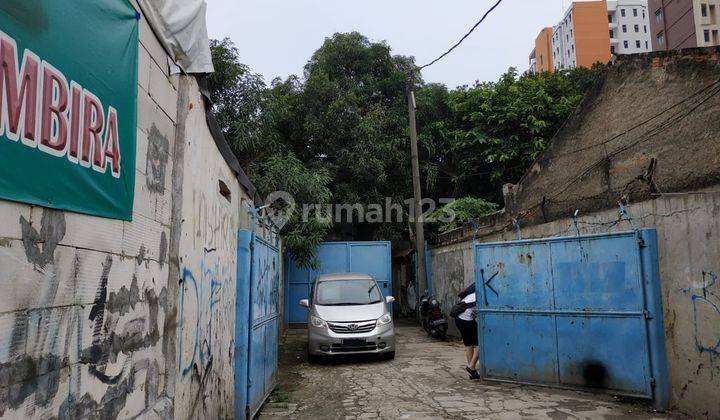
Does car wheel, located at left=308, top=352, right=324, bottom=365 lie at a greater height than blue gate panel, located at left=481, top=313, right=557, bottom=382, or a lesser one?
lesser

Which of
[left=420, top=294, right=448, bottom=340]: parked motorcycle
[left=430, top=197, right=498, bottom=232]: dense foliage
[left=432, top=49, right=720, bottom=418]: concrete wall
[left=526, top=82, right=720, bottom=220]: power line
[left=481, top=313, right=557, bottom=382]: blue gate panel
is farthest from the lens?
[left=430, top=197, right=498, bottom=232]: dense foliage

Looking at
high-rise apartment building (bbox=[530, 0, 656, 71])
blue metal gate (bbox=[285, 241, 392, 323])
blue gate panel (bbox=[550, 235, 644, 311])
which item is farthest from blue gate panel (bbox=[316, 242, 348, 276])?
high-rise apartment building (bbox=[530, 0, 656, 71])

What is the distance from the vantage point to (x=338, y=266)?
1589cm

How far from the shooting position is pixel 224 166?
546 cm

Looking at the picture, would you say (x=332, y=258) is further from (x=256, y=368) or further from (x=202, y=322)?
(x=202, y=322)

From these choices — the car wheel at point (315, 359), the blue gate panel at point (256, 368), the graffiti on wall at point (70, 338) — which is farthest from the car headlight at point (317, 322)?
the graffiti on wall at point (70, 338)

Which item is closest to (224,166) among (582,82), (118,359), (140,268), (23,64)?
(140,268)

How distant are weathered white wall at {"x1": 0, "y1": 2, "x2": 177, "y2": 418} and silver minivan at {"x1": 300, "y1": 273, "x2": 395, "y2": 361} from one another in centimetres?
615

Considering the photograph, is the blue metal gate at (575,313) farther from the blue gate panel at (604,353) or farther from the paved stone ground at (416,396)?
the paved stone ground at (416,396)

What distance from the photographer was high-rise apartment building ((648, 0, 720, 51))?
36406mm

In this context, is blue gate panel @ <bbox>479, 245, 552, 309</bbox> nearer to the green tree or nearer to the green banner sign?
the green banner sign

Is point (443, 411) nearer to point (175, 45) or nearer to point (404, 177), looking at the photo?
point (175, 45)

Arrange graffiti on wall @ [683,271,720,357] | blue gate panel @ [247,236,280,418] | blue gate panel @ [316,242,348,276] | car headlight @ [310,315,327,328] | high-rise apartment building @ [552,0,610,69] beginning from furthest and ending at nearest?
high-rise apartment building @ [552,0,610,69]
blue gate panel @ [316,242,348,276]
car headlight @ [310,315,327,328]
blue gate panel @ [247,236,280,418]
graffiti on wall @ [683,271,720,357]

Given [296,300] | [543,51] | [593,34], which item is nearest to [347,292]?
[296,300]
